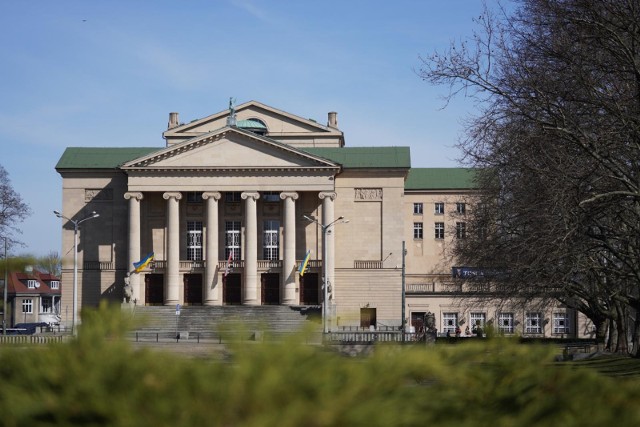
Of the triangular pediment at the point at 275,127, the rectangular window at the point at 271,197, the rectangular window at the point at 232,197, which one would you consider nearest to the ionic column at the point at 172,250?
the rectangular window at the point at 232,197

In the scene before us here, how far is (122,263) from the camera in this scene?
87562mm

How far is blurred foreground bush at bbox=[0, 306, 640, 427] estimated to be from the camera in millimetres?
6859

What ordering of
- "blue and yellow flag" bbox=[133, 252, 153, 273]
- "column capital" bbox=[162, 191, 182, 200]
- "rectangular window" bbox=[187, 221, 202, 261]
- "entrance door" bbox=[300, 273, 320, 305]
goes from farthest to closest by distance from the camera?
"rectangular window" bbox=[187, 221, 202, 261], "entrance door" bbox=[300, 273, 320, 305], "column capital" bbox=[162, 191, 182, 200], "blue and yellow flag" bbox=[133, 252, 153, 273]

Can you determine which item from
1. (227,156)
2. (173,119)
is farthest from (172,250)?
(173,119)

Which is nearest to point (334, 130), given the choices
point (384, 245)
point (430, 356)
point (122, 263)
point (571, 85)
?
point (384, 245)

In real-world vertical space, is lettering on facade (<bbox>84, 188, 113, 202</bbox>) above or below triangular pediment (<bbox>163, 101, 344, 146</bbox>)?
below

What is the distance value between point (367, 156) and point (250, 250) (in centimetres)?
1514

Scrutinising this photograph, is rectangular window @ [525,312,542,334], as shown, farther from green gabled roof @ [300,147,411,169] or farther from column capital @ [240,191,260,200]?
column capital @ [240,191,260,200]

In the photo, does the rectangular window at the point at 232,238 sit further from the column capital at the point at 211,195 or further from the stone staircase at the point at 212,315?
the stone staircase at the point at 212,315

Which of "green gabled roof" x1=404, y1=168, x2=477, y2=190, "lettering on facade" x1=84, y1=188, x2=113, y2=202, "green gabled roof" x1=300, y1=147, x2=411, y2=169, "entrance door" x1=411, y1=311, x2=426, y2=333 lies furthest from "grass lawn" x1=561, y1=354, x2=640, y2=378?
"green gabled roof" x1=404, y1=168, x2=477, y2=190

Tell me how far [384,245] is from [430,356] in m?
79.1

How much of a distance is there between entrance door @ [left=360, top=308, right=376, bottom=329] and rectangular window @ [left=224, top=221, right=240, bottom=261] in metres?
12.5

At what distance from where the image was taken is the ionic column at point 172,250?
8350cm

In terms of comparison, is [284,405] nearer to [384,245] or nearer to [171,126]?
[384,245]
